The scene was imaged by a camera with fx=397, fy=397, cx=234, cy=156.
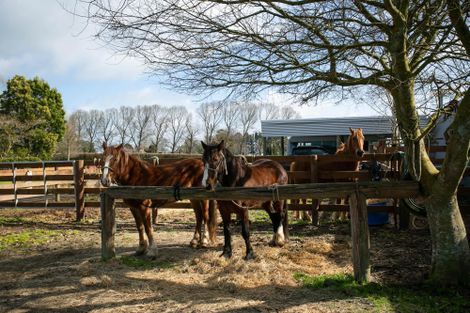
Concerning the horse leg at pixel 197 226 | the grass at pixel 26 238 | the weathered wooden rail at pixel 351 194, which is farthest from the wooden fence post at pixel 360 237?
the grass at pixel 26 238

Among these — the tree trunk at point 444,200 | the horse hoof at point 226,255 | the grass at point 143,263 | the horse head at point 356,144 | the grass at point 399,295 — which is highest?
the horse head at point 356,144

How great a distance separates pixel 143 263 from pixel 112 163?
5.58ft

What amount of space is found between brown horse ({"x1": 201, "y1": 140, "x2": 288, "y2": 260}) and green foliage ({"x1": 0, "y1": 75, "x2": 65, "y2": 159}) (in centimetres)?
2795

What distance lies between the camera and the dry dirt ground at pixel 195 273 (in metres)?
4.43

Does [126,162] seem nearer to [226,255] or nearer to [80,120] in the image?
[226,255]

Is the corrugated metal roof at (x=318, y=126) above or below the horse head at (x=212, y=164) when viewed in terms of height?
above

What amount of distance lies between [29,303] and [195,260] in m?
2.30

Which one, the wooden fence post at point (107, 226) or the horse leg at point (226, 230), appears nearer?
the horse leg at point (226, 230)

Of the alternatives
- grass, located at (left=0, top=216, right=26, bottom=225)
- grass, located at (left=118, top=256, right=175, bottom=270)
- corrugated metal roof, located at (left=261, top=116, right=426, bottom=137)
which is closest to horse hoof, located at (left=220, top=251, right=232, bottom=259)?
grass, located at (left=118, top=256, right=175, bottom=270)

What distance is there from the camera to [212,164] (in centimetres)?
558

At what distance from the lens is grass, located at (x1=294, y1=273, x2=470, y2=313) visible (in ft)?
13.6

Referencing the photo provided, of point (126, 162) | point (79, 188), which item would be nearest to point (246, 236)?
point (126, 162)

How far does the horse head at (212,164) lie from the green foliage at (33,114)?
93.8 ft

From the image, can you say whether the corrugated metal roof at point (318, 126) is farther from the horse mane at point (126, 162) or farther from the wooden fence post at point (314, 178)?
the horse mane at point (126, 162)
